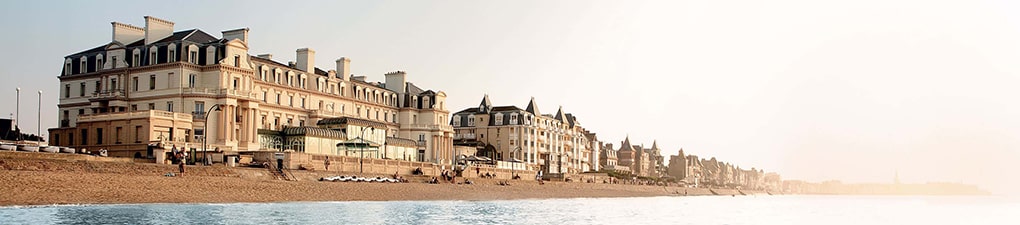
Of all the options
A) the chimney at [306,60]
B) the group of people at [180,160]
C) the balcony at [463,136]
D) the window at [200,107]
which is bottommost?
the group of people at [180,160]

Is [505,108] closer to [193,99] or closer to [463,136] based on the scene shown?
[463,136]

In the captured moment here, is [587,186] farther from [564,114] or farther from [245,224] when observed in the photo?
[245,224]

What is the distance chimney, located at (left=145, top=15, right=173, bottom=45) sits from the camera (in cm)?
8131

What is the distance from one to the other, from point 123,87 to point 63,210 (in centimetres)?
4341

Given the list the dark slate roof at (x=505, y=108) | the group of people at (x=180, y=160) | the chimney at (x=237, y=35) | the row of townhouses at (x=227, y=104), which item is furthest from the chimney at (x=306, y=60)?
the dark slate roof at (x=505, y=108)

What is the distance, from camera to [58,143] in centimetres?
7919

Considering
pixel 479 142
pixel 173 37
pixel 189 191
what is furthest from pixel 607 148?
pixel 189 191

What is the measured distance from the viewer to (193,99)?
78.0m

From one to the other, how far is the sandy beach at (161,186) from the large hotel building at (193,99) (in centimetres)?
1052

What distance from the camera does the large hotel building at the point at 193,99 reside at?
241ft

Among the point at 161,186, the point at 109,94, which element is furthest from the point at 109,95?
the point at 161,186

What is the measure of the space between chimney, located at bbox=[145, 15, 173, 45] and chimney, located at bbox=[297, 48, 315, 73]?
17.4 metres

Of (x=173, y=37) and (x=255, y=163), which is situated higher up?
(x=173, y=37)

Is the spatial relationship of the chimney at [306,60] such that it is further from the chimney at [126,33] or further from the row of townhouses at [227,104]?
the chimney at [126,33]
